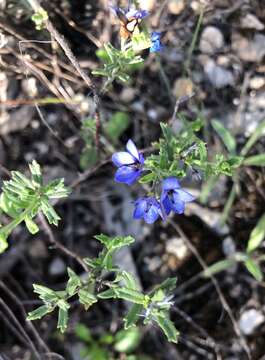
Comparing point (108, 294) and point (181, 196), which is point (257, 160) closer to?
point (181, 196)

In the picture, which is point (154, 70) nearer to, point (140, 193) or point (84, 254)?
point (140, 193)

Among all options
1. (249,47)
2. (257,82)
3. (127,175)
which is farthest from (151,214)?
(249,47)

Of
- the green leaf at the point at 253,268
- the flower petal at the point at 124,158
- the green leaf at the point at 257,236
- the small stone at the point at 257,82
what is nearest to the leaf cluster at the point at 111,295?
the flower petal at the point at 124,158

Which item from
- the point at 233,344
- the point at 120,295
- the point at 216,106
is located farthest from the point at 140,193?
the point at 120,295

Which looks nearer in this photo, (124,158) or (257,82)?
(124,158)

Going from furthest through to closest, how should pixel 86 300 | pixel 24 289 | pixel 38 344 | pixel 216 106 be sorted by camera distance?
pixel 216 106
pixel 24 289
pixel 38 344
pixel 86 300

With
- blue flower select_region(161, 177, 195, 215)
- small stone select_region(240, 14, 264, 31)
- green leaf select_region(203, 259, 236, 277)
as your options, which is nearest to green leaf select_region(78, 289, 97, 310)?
blue flower select_region(161, 177, 195, 215)

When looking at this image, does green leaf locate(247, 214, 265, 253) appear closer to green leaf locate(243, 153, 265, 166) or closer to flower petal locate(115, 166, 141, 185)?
green leaf locate(243, 153, 265, 166)
